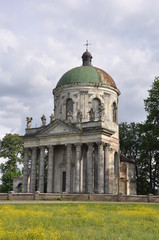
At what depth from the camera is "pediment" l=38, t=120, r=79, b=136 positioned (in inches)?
1708

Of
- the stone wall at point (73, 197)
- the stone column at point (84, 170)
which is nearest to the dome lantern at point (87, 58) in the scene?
the stone column at point (84, 170)

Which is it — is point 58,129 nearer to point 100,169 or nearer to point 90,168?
point 90,168

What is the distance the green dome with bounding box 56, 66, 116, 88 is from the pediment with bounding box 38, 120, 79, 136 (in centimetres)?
721

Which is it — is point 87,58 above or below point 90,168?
above

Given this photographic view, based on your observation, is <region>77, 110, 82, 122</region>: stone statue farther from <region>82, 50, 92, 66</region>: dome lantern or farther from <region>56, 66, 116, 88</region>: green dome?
<region>82, 50, 92, 66</region>: dome lantern

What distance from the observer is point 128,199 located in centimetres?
3080

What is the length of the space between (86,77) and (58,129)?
9.31 m

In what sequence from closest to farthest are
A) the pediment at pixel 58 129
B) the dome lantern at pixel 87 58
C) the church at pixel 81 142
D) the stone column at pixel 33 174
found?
1. the church at pixel 81 142
2. the pediment at pixel 58 129
3. the stone column at pixel 33 174
4. the dome lantern at pixel 87 58

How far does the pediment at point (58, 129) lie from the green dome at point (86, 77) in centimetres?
721

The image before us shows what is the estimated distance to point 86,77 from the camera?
48062mm

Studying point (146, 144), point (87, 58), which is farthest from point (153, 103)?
point (87, 58)

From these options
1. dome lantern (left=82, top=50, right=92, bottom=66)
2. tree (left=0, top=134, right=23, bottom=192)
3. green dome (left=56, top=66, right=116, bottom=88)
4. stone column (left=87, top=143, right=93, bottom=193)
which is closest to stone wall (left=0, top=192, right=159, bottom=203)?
stone column (left=87, top=143, right=93, bottom=193)

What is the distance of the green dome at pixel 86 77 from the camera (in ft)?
157

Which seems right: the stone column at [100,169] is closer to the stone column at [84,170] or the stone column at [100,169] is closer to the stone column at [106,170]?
the stone column at [106,170]
